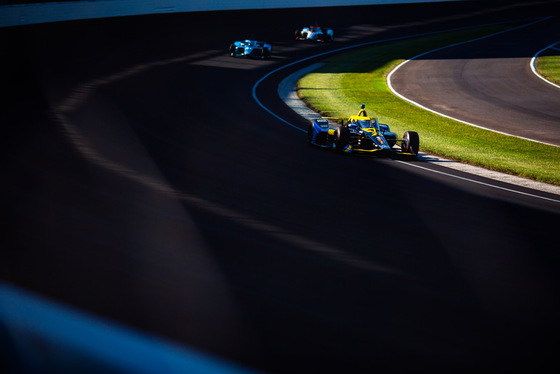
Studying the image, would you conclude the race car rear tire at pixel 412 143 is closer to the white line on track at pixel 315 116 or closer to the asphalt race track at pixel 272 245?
the white line on track at pixel 315 116

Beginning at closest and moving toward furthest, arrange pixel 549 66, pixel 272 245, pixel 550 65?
Answer: pixel 272 245 → pixel 549 66 → pixel 550 65

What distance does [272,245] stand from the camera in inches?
354

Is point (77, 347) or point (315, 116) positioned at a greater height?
point (77, 347)

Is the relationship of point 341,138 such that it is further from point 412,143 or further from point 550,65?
point 550,65

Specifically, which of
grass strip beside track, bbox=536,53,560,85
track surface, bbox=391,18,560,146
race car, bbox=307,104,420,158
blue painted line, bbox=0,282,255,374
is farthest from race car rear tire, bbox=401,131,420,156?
grass strip beside track, bbox=536,53,560,85

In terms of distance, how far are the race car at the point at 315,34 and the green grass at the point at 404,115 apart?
3739mm

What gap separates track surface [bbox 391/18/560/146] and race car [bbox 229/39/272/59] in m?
9.10

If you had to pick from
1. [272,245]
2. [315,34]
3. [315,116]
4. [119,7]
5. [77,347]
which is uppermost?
[77,347]

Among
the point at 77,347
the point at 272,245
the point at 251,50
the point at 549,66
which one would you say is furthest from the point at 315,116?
the point at 549,66

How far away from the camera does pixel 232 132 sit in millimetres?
18328

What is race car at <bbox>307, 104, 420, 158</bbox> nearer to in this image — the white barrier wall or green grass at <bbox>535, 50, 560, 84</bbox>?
green grass at <bbox>535, 50, 560, 84</bbox>

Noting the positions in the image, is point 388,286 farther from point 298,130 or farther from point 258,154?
point 298,130

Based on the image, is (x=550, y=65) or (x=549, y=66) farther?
(x=550, y=65)

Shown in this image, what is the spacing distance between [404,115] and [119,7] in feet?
90.7
